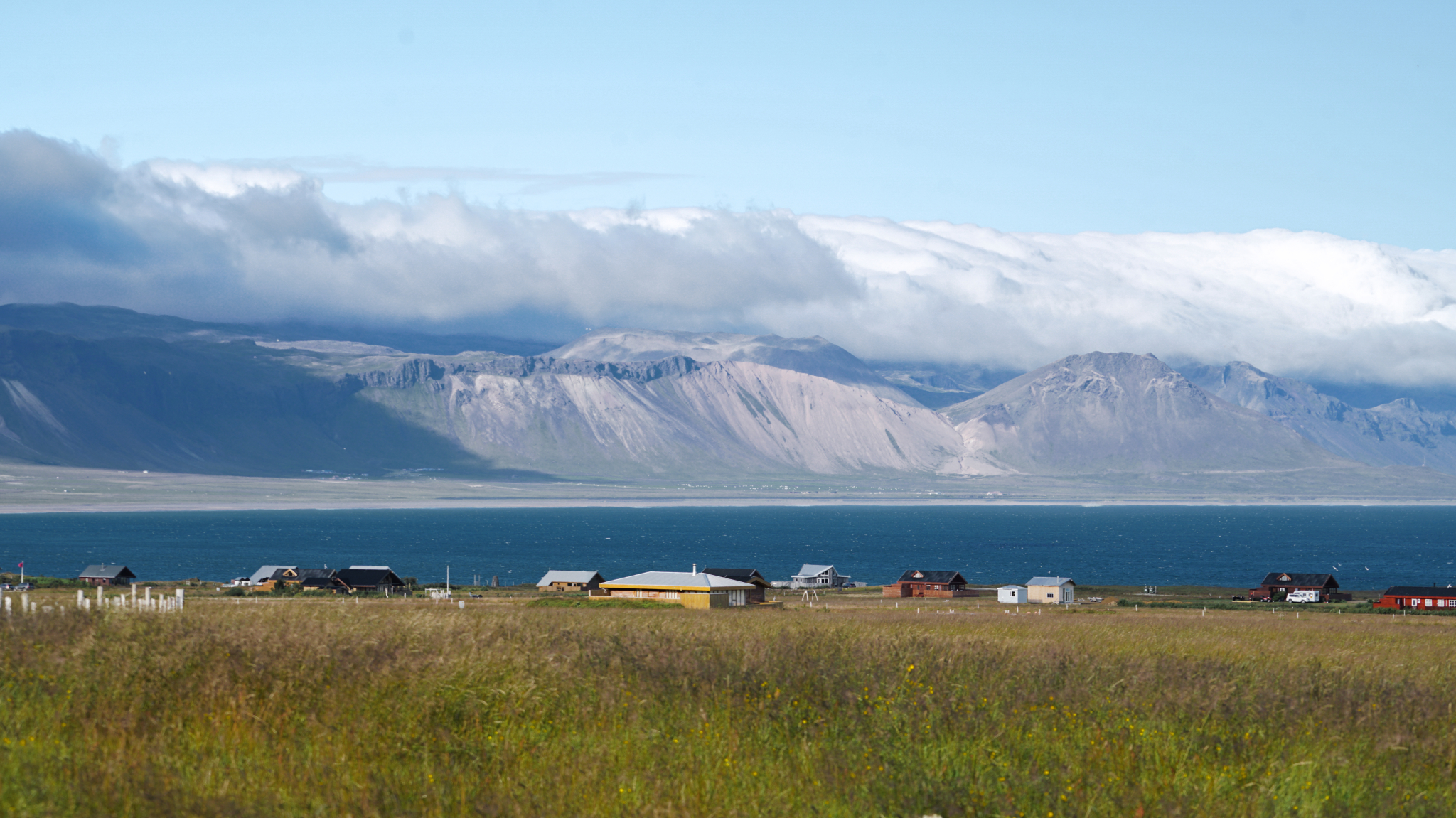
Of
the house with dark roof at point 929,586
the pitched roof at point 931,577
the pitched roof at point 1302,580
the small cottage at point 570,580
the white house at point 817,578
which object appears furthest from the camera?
the white house at point 817,578

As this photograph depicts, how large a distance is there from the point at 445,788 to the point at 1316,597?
11544cm

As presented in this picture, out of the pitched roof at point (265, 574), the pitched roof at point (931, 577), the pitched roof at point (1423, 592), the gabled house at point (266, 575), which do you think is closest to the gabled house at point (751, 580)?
the pitched roof at point (931, 577)

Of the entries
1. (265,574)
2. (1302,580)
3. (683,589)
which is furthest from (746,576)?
(1302,580)

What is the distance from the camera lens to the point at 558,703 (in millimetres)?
14523

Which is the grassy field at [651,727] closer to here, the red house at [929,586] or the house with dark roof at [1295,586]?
the red house at [929,586]

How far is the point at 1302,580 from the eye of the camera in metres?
118

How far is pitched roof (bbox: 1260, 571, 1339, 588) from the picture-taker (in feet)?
385

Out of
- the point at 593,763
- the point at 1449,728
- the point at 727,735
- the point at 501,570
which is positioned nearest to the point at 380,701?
the point at 593,763

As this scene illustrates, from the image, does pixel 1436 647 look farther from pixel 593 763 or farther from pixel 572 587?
pixel 572 587

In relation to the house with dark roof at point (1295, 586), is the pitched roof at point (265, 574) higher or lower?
higher

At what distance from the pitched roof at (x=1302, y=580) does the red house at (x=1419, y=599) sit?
1089 centimetres

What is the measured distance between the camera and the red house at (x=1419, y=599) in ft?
328

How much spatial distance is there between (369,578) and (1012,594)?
56392mm

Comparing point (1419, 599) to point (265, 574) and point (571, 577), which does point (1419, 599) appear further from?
point (265, 574)
